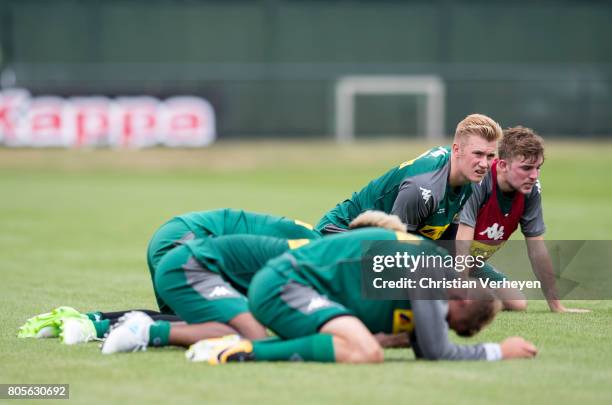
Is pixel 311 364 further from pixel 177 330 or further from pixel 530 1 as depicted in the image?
pixel 530 1

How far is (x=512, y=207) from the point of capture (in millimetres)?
9312

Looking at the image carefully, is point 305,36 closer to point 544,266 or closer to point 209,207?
point 209,207

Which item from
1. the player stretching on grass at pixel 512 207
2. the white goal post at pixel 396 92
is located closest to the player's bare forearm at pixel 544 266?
the player stretching on grass at pixel 512 207

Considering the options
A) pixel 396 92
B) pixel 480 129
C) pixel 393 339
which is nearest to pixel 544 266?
pixel 480 129

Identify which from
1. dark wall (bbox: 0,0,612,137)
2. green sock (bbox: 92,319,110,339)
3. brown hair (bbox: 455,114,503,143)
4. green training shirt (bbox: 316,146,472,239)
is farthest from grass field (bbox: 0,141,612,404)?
dark wall (bbox: 0,0,612,137)

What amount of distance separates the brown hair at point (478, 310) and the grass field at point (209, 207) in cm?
30

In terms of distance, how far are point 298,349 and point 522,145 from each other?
9.54 feet

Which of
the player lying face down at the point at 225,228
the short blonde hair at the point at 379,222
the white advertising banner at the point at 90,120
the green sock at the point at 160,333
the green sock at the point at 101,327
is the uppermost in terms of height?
the short blonde hair at the point at 379,222

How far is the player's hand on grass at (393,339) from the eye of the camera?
7.26 m

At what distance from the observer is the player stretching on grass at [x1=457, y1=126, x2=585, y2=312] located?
29.5ft

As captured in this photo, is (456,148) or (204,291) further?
(456,148)

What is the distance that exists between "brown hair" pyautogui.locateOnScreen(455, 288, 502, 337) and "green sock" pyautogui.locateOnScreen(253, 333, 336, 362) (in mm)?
838

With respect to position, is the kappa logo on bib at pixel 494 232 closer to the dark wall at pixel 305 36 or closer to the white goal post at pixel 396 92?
the white goal post at pixel 396 92

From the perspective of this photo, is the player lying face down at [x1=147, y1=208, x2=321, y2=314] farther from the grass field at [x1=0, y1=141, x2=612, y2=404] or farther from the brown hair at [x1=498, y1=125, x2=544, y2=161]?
the brown hair at [x1=498, y1=125, x2=544, y2=161]
